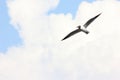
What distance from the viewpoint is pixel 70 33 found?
105 m

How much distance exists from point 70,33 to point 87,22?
9.19m

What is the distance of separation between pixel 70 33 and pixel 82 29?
305 inches

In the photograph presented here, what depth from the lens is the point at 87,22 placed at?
3937 inches

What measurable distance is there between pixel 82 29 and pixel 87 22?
3.52 m

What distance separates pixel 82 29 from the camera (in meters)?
99.0
